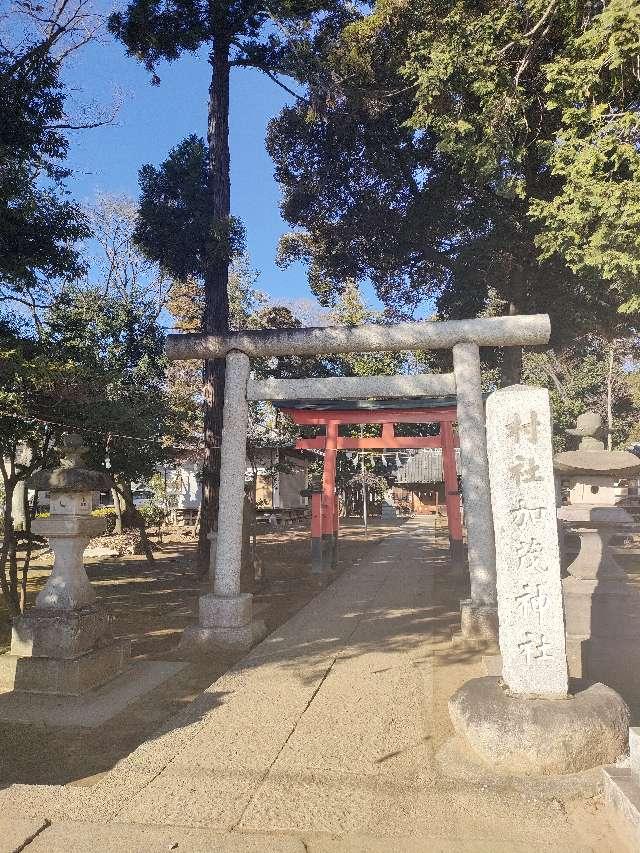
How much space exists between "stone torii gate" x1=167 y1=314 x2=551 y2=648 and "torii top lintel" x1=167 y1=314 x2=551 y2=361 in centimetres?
1

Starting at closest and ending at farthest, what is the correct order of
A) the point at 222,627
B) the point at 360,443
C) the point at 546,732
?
the point at 546,732 → the point at 222,627 → the point at 360,443

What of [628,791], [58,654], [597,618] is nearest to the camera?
[628,791]

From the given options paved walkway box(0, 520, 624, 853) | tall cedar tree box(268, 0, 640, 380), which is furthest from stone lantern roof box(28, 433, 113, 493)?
tall cedar tree box(268, 0, 640, 380)

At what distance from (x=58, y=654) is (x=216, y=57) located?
1233 cm

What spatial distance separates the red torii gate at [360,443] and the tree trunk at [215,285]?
1.60 meters

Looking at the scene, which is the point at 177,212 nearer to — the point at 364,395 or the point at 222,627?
the point at 364,395

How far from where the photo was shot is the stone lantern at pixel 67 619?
5.32 metres

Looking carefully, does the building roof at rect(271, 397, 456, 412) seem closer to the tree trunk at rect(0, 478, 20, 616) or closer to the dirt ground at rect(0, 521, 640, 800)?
the dirt ground at rect(0, 521, 640, 800)

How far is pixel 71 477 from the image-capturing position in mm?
5703

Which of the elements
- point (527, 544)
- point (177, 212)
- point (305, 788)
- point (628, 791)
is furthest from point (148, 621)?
point (177, 212)

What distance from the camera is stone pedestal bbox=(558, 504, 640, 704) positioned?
5207 millimetres

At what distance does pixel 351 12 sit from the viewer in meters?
15.2

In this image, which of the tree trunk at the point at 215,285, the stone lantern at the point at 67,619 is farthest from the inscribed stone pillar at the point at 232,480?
the tree trunk at the point at 215,285

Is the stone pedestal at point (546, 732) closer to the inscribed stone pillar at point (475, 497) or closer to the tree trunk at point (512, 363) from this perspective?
the inscribed stone pillar at point (475, 497)
